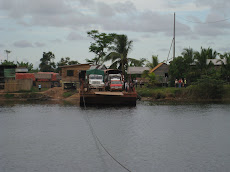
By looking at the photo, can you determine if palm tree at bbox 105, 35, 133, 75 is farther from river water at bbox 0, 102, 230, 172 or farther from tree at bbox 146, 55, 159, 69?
river water at bbox 0, 102, 230, 172

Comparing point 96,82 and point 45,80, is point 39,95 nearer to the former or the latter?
point 96,82

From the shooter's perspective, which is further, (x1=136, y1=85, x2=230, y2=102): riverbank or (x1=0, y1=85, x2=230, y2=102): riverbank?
(x1=0, y1=85, x2=230, y2=102): riverbank

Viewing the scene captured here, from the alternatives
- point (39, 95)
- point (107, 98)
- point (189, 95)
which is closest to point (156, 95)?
point (189, 95)

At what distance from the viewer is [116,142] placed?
847 inches

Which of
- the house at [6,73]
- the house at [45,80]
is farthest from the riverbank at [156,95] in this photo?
the house at [45,80]

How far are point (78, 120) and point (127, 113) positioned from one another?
20.3 feet

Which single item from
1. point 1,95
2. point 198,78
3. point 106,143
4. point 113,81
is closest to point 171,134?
point 106,143

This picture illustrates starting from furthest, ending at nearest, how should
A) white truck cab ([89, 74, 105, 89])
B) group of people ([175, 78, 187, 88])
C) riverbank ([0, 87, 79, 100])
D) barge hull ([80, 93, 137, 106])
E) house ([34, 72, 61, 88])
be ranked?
1. house ([34, 72, 61, 88])
2. riverbank ([0, 87, 79, 100])
3. group of people ([175, 78, 187, 88])
4. white truck cab ([89, 74, 105, 89])
5. barge hull ([80, 93, 137, 106])

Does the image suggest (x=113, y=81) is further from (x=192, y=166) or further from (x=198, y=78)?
(x=192, y=166)

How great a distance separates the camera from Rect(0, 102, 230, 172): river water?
16406 mm

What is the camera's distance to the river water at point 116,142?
16406 millimetres

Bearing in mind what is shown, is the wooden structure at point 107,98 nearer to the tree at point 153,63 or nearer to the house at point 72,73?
the house at point 72,73

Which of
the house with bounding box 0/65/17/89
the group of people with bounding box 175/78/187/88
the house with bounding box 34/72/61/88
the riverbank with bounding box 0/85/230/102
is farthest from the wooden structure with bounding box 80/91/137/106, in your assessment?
the house with bounding box 34/72/61/88

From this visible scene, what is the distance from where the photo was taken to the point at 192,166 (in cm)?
1619
